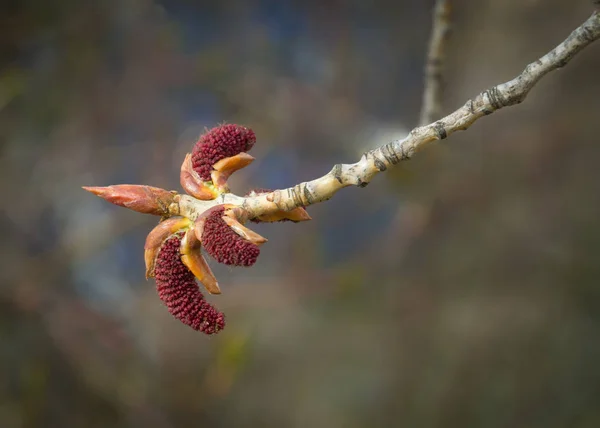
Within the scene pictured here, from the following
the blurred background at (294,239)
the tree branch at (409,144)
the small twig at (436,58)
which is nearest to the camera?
the tree branch at (409,144)

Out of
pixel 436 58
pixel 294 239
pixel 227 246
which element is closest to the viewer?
pixel 227 246

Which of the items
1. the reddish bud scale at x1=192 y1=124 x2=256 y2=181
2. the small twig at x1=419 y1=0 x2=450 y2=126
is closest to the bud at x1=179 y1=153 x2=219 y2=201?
the reddish bud scale at x1=192 y1=124 x2=256 y2=181

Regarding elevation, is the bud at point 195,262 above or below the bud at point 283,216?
below

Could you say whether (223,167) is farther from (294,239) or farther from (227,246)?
(294,239)

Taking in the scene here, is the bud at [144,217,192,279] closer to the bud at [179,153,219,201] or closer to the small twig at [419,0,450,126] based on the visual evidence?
the bud at [179,153,219,201]

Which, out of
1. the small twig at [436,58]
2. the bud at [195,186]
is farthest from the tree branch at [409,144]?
the small twig at [436,58]

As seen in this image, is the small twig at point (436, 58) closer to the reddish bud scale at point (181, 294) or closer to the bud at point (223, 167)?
the bud at point (223, 167)

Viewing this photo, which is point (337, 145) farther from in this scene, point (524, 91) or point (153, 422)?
point (524, 91)

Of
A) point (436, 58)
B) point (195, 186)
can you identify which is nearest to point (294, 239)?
point (436, 58)
